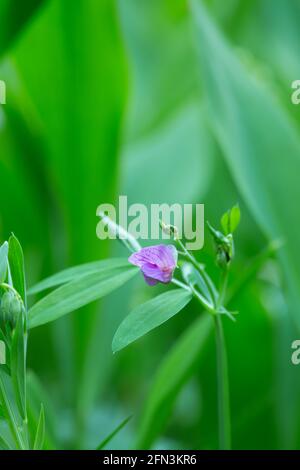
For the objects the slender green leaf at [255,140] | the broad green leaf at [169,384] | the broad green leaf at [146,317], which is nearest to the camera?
the broad green leaf at [146,317]

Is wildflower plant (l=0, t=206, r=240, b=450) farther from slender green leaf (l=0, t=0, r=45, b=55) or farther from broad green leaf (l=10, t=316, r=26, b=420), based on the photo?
slender green leaf (l=0, t=0, r=45, b=55)

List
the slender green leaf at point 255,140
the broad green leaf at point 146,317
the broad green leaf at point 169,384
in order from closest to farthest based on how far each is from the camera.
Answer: the broad green leaf at point 146,317, the broad green leaf at point 169,384, the slender green leaf at point 255,140

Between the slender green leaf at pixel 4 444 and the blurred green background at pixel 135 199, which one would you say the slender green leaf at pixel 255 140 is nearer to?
the blurred green background at pixel 135 199

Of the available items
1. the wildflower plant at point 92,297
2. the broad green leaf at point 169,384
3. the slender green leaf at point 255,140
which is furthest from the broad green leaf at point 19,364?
the slender green leaf at point 255,140

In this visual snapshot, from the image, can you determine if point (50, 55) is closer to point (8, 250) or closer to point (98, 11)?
point (98, 11)

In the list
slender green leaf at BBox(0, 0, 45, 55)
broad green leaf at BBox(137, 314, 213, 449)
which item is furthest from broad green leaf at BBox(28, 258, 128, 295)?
slender green leaf at BBox(0, 0, 45, 55)

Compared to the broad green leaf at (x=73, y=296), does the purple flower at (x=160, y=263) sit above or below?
above

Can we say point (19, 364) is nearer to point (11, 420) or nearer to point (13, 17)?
point (11, 420)
